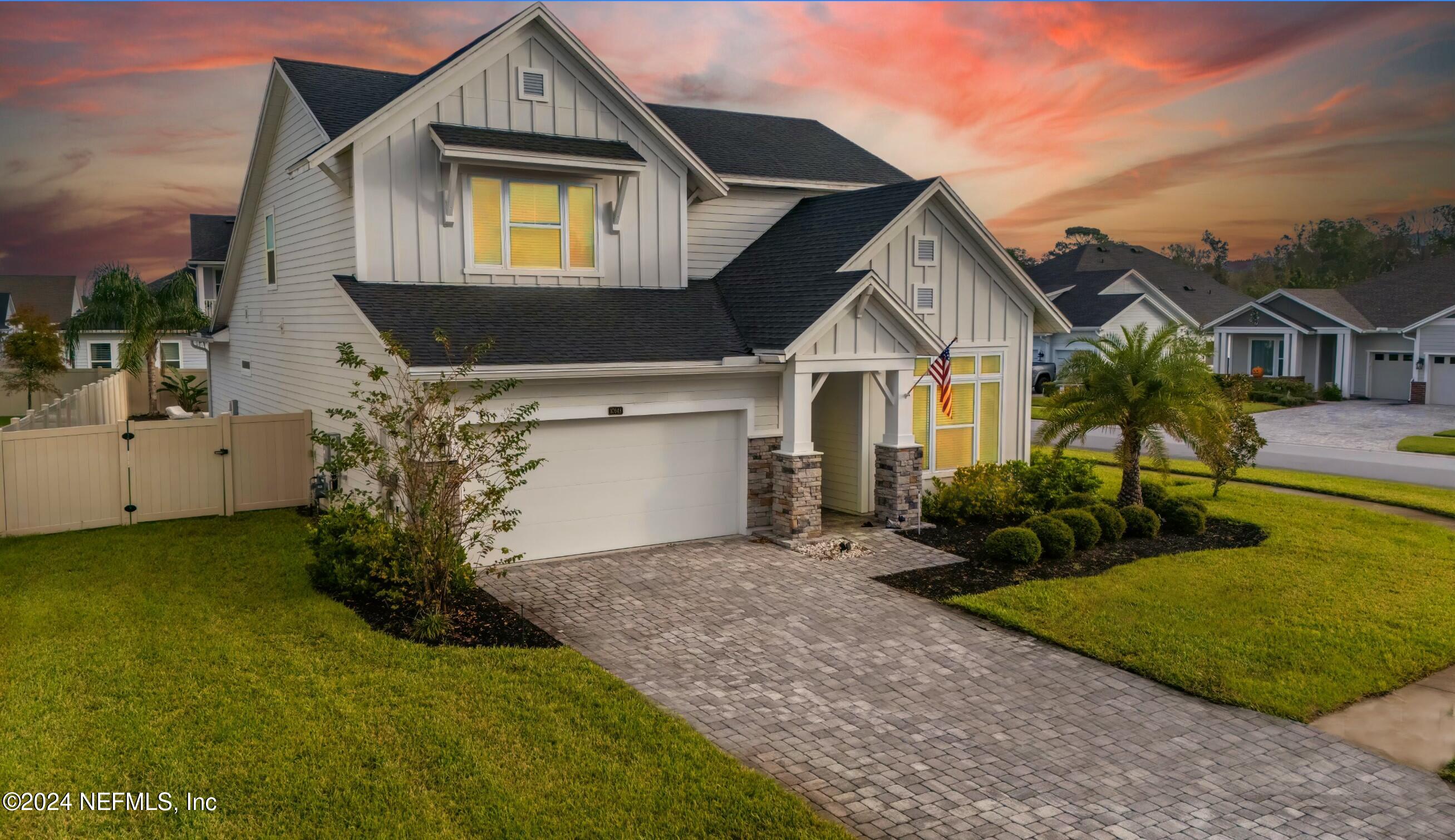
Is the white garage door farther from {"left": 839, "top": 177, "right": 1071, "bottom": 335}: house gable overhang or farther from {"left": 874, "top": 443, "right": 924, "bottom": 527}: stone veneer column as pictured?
{"left": 839, "top": 177, "right": 1071, "bottom": 335}: house gable overhang

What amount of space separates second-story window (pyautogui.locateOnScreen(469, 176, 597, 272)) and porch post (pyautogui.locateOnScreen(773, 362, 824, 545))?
4.01 meters

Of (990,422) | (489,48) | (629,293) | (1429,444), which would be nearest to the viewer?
(489,48)

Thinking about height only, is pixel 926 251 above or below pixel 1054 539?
above

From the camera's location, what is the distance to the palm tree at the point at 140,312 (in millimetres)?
31250

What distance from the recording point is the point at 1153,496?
16.9m

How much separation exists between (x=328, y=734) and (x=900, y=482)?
Answer: 33.1 ft

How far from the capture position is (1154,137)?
3844 cm

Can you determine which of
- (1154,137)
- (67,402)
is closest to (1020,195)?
(1154,137)

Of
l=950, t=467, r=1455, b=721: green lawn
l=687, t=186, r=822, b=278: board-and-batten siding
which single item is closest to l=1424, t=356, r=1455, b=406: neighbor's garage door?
l=950, t=467, r=1455, b=721: green lawn

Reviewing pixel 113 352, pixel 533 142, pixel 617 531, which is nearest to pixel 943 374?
pixel 617 531

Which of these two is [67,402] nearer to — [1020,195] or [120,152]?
[120,152]

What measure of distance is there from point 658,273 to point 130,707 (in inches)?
416

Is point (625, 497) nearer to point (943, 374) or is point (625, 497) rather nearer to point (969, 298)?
point (943, 374)

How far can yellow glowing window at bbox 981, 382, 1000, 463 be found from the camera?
59.3ft
